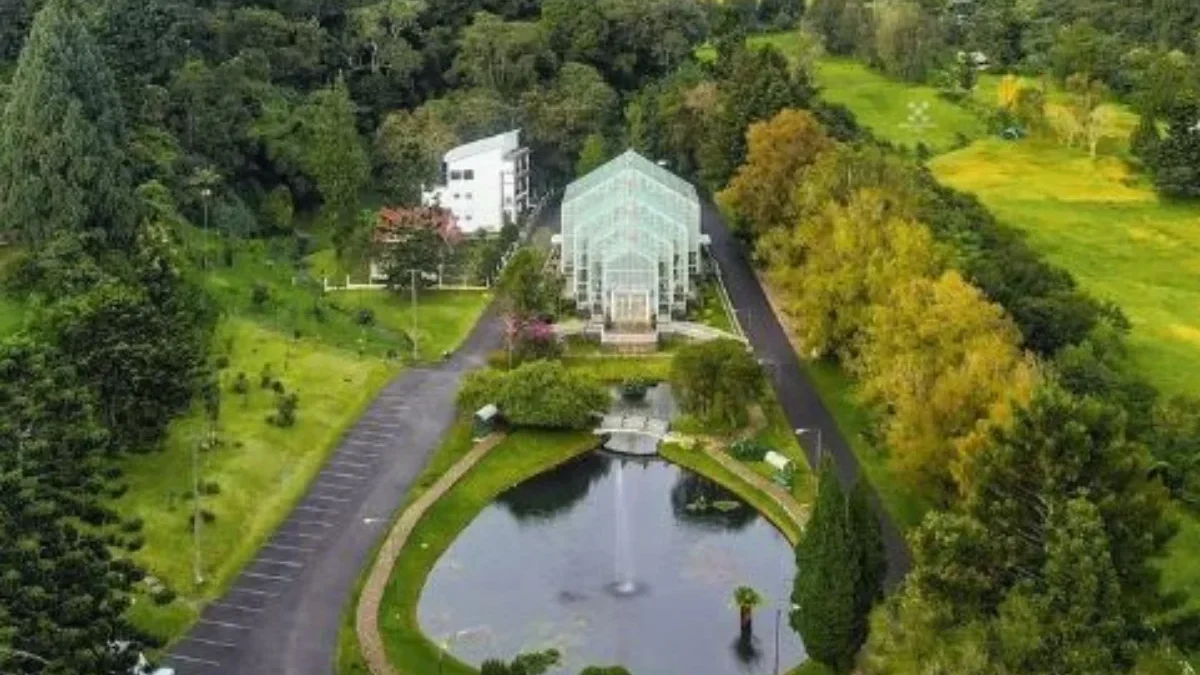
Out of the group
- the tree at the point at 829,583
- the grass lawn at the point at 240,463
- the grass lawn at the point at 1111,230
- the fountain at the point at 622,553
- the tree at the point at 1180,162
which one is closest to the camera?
the tree at the point at 829,583

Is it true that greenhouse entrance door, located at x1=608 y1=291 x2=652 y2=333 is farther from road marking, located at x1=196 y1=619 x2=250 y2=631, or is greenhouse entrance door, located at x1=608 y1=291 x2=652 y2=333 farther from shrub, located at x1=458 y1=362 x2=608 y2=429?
road marking, located at x1=196 y1=619 x2=250 y2=631

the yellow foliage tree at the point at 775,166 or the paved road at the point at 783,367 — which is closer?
the paved road at the point at 783,367

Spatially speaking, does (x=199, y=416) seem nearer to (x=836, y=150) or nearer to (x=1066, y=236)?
(x=836, y=150)

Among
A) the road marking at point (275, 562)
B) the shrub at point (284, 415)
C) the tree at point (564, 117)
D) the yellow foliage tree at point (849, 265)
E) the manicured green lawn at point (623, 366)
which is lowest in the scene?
the road marking at point (275, 562)

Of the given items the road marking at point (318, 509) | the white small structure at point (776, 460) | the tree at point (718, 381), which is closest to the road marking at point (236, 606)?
the road marking at point (318, 509)

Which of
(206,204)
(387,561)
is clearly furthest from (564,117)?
(387,561)

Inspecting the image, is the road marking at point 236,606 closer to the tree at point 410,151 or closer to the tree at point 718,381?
the tree at point 718,381

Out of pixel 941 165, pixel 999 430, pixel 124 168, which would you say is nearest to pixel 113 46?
pixel 124 168
